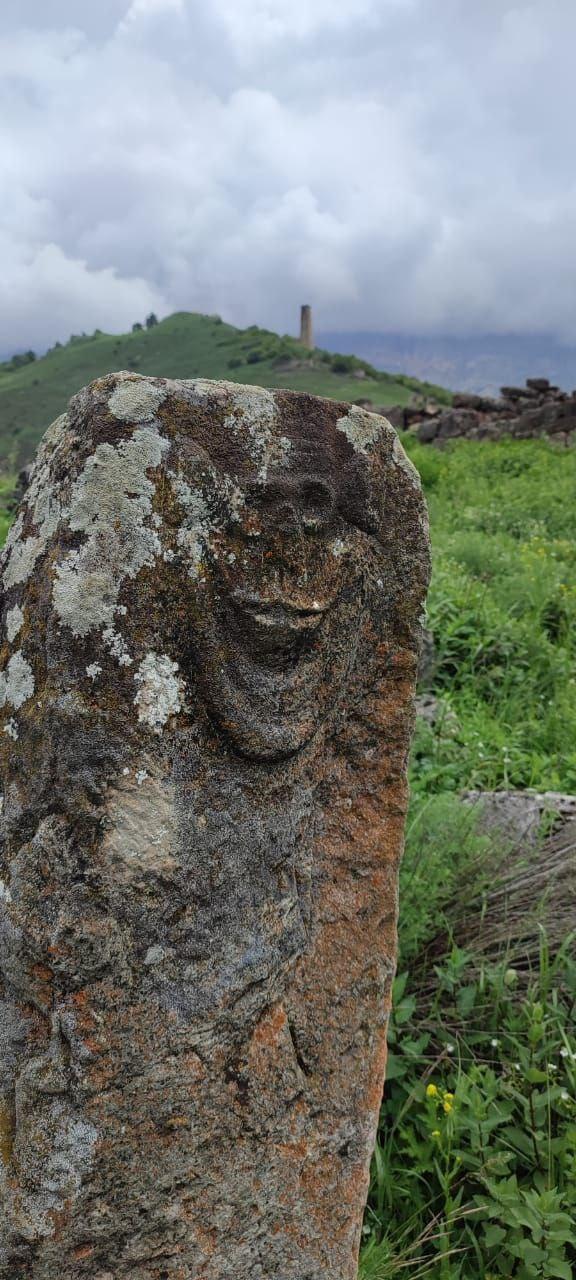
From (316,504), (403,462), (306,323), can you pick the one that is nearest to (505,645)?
(403,462)

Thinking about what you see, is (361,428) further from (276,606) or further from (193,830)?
(193,830)

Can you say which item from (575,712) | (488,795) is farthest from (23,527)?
(575,712)

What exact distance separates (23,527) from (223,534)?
37cm

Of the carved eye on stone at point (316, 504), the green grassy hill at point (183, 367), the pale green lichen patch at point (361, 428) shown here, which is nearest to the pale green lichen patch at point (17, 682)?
the carved eye on stone at point (316, 504)

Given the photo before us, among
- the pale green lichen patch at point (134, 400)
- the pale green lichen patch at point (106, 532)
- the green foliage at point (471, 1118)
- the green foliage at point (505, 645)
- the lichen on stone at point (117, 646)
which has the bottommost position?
the green foliage at point (471, 1118)

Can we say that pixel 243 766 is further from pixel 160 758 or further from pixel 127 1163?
pixel 127 1163

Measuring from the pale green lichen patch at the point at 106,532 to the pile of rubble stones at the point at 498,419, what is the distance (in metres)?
13.0

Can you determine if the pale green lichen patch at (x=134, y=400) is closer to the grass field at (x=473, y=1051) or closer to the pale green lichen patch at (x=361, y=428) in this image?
the pale green lichen patch at (x=361, y=428)

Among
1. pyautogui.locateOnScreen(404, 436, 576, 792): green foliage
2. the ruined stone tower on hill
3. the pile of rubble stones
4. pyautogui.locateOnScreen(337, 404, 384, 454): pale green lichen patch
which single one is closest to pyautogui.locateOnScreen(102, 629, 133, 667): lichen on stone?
pyautogui.locateOnScreen(337, 404, 384, 454): pale green lichen patch

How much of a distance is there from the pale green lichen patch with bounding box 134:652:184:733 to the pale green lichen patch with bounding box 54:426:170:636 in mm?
107

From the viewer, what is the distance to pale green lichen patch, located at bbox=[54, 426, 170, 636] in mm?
1512

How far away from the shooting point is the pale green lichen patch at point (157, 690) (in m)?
1.55

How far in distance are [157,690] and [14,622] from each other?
0.95 feet

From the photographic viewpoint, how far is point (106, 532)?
1.54 metres
